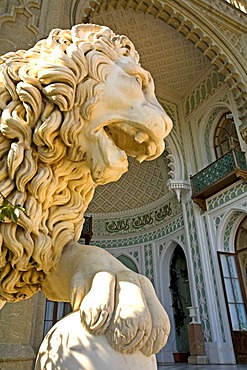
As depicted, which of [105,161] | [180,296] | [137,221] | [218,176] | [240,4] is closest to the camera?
[105,161]

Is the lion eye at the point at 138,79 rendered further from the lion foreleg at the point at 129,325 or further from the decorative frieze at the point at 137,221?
Answer: the decorative frieze at the point at 137,221

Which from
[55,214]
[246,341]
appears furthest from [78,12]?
[246,341]

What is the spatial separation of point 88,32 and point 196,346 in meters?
5.94

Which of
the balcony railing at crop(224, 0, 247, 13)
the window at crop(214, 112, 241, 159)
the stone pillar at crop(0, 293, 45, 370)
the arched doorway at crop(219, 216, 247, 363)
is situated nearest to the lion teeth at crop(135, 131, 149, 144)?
the stone pillar at crop(0, 293, 45, 370)

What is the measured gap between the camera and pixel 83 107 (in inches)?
18.6

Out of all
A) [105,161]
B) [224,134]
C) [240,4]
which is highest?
[240,4]

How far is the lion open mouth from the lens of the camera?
486 mm

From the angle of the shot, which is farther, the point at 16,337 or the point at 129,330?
the point at 16,337

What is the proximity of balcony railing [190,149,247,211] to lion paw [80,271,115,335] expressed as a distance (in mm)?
5627

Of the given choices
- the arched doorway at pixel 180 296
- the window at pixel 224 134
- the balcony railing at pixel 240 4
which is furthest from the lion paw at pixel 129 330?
the balcony railing at pixel 240 4

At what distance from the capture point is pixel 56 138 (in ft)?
1.56

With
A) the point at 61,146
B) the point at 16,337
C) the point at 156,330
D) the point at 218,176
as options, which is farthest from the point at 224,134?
the point at 156,330

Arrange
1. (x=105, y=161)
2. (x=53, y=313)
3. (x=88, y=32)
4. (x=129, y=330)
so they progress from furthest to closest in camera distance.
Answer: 1. (x=53, y=313)
2. (x=88, y=32)
3. (x=105, y=161)
4. (x=129, y=330)

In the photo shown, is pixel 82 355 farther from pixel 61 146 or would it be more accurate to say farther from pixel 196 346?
pixel 196 346
